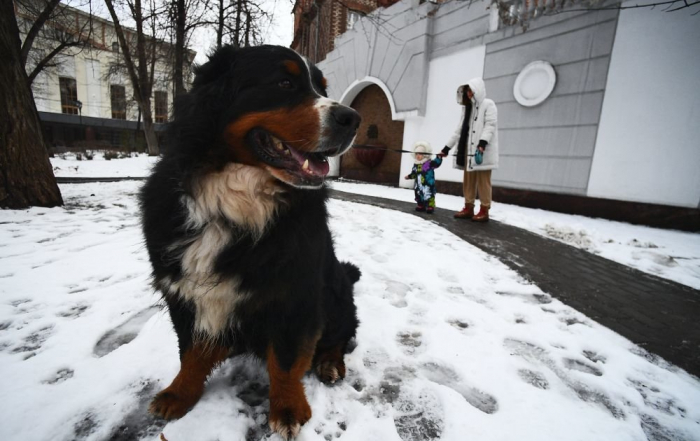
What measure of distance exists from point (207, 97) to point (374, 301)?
6.13 feet

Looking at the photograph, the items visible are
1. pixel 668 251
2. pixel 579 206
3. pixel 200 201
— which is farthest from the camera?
pixel 579 206

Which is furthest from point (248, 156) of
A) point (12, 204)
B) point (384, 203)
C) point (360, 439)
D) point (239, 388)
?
point (384, 203)

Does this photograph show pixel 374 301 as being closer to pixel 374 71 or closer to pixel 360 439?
pixel 360 439

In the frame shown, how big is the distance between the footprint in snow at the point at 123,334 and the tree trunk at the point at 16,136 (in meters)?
4.22

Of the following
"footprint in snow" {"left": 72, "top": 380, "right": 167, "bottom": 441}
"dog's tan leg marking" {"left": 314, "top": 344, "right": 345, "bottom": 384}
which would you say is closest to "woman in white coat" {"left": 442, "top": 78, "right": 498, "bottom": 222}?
"dog's tan leg marking" {"left": 314, "top": 344, "right": 345, "bottom": 384}

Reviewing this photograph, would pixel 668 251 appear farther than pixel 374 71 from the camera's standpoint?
No

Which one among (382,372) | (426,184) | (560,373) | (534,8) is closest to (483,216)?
(426,184)

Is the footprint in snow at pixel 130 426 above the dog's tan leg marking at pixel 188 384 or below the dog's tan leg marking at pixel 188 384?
below

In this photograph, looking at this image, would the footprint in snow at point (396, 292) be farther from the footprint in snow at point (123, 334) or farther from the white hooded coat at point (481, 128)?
the white hooded coat at point (481, 128)

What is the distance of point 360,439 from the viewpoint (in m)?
1.29

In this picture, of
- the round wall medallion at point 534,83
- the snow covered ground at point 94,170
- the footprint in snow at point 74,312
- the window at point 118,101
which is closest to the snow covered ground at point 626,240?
the footprint in snow at point 74,312

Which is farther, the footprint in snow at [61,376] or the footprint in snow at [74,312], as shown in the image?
the footprint in snow at [74,312]

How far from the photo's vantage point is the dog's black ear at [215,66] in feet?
5.24

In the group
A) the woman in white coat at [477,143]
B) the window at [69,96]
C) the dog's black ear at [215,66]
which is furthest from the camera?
the window at [69,96]
